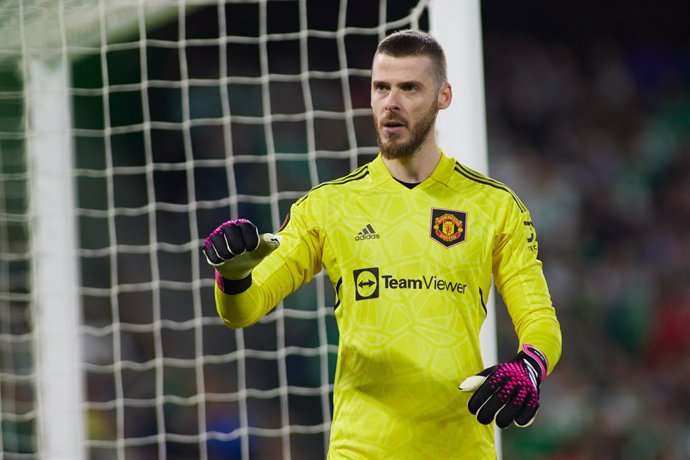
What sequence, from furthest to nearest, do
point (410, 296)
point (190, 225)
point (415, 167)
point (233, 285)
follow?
point (190, 225)
point (415, 167)
point (410, 296)
point (233, 285)

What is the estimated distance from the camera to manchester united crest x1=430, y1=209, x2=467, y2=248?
8.14 feet

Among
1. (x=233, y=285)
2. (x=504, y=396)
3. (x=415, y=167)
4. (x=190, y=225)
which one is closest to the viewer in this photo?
(x=504, y=396)

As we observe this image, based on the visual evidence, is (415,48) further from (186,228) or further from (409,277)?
(186,228)

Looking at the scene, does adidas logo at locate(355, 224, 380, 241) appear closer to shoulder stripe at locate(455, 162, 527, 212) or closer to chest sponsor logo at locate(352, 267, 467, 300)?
chest sponsor logo at locate(352, 267, 467, 300)

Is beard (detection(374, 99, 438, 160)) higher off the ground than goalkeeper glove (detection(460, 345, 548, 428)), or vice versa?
beard (detection(374, 99, 438, 160))

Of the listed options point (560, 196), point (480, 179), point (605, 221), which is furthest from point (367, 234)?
point (605, 221)

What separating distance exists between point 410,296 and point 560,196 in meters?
4.72

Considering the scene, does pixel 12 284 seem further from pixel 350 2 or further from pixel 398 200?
pixel 398 200

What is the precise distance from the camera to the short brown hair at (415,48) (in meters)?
2.50

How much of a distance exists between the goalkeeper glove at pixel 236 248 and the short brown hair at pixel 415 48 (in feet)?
1.87

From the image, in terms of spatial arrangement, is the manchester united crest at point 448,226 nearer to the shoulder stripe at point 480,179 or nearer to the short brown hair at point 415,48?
the shoulder stripe at point 480,179

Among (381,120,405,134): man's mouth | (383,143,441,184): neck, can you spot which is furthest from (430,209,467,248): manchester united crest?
(381,120,405,134): man's mouth

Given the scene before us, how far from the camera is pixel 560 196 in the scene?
695 centimetres

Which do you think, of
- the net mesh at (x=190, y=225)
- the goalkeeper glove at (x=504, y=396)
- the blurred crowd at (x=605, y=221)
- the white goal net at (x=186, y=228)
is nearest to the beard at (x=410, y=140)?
the goalkeeper glove at (x=504, y=396)
